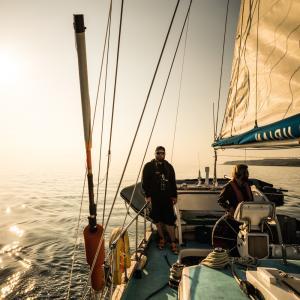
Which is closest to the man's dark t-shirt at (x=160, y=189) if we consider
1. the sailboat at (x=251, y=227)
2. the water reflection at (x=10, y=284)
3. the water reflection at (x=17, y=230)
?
the sailboat at (x=251, y=227)

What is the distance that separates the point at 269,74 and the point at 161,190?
11.3 feet

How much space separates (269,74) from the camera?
312 centimetres

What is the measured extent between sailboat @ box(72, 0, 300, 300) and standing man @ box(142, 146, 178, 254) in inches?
22.1

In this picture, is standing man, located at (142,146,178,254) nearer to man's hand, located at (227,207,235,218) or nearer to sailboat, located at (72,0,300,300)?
sailboat, located at (72,0,300,300)

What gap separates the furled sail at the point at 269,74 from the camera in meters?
2.41

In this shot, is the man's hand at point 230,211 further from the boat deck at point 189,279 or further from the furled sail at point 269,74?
the furled sail at point 269,74

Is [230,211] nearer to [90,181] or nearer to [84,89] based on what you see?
[90,181]

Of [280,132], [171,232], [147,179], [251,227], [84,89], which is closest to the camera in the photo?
[84,89]

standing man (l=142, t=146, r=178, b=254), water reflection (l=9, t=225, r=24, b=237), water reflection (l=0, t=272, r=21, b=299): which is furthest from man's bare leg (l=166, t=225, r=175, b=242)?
water reflection (l=9, t=225, r=24, b=237)

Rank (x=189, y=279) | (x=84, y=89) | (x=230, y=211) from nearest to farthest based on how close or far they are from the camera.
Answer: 1. (x=84, y=89)
2. (x=189, y=279)
3. (x=230, y=211)

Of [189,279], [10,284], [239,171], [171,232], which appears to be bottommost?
[10,284]

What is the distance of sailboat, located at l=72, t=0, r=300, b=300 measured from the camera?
85.2 inches

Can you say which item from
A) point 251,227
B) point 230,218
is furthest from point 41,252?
point 251,227

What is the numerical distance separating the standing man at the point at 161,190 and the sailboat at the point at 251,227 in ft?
1.84
